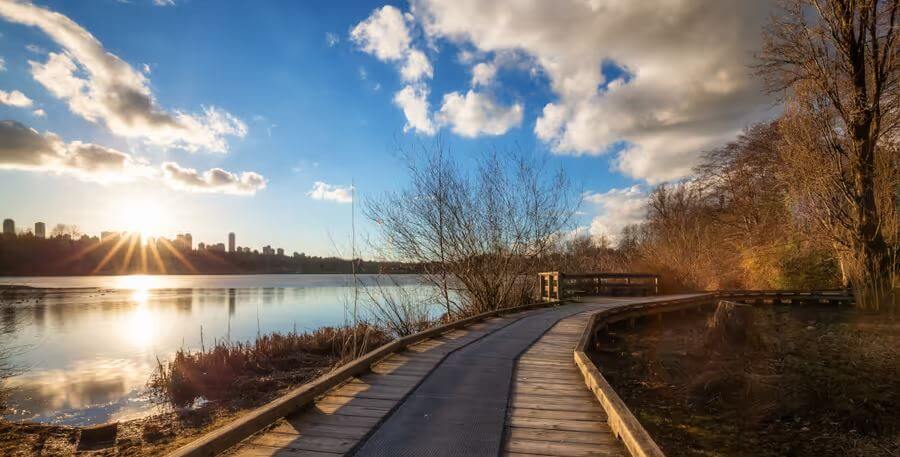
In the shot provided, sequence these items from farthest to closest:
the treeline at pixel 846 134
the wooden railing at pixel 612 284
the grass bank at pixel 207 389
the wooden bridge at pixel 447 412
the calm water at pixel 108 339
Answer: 1. the wooden railing at pixel 612 284
2. the treeline at pixel 846 134
3. the calm water at pixel 108 339
4. the grass bank at pixel 207 389
5. the wooden bridge at pixel 447 412

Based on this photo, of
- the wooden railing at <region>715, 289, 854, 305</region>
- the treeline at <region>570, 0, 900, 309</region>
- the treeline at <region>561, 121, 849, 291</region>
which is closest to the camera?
the treeline at <region>570, 0, 900, 309</region>

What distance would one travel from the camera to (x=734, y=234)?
25125mm

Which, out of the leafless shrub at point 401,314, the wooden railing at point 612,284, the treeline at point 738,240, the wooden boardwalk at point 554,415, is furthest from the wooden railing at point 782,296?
the wooden boardwalk at point 554,415

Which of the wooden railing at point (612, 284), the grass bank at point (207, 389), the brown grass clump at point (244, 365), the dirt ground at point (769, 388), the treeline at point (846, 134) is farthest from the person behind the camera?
the wooden railing at point (612, 284)

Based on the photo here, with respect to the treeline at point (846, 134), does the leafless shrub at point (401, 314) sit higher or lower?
lower

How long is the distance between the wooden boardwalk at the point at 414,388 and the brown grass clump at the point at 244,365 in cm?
294

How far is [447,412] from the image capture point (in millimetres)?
3715

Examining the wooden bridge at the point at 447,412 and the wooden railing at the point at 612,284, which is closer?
the wooden bridge at the point at 447,412

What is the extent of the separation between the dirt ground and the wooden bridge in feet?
4.38

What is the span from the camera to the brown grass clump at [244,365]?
912 cm

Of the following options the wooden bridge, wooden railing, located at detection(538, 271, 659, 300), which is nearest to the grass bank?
the wooden bridge

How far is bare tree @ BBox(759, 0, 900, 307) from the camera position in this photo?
11.5 metres

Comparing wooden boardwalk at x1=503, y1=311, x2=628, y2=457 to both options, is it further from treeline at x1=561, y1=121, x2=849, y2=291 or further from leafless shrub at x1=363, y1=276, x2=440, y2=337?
treeline at x1=561, y1=121, x2=849, y2=291

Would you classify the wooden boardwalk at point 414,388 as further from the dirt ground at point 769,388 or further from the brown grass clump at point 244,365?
the brown grass clump at point 244,365
